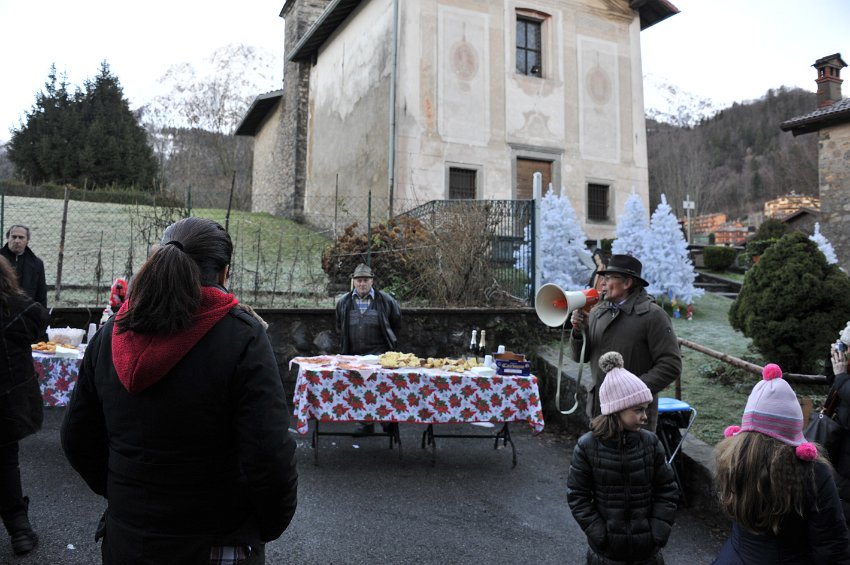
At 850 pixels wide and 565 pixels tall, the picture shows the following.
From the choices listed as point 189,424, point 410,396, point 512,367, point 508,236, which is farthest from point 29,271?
point 508,236

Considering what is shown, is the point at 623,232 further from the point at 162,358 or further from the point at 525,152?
the point at 162,358

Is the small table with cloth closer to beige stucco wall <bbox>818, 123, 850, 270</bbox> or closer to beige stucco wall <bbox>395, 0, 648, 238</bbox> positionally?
beige stucco wall <bbox>395, 0, 648, 238</bbox>

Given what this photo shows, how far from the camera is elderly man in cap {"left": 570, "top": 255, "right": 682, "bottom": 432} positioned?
394cm

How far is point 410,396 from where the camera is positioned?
5.83 m

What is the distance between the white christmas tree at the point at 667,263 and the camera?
45.7 ft

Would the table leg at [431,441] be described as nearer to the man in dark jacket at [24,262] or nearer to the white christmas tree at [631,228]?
the man in dark jacket at [24,262]

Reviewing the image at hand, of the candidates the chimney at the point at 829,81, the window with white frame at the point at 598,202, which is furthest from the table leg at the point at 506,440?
the chimney at the point at 829,81

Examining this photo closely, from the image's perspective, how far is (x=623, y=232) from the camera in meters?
16.0

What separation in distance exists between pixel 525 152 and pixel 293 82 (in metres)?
11.6

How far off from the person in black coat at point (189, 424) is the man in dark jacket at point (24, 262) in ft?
17.6

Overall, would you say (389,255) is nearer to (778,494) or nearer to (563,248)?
(563,248)

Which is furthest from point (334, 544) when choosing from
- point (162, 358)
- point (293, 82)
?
point (293, 82)

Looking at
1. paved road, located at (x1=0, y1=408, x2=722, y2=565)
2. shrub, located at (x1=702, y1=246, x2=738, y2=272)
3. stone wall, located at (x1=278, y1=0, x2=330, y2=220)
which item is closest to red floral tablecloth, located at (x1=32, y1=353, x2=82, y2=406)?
paved road, located at (x1=0, y1=408, x2=722, y2=565)

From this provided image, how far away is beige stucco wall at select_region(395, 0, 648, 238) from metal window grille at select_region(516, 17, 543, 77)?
0.27 meters
